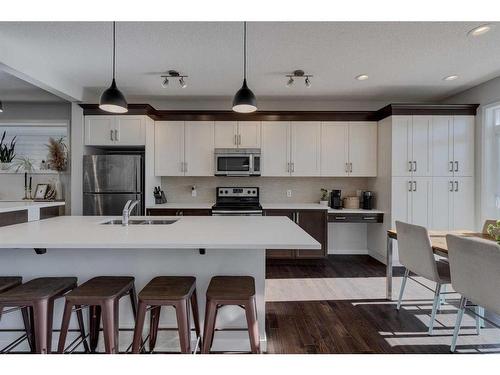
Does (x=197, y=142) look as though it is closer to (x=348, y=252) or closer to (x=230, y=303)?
(x=348, y=252)

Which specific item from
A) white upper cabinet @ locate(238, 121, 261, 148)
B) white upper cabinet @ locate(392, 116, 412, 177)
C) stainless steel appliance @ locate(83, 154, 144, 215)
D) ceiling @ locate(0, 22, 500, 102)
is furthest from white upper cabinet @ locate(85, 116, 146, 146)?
white upper cabinet @ locate(392, 116, 412, 177)

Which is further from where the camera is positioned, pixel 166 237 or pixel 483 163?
pixel 483 163

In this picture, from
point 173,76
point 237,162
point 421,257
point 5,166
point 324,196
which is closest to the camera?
point 421,257

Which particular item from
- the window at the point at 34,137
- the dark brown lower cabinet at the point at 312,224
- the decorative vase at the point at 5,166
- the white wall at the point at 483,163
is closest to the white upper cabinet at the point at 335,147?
the dark brown lower cabinet at the point at 312,224

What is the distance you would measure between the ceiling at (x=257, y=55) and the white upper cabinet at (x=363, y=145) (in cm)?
54

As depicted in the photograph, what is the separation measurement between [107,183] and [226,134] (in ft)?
5.99

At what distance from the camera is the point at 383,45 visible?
2.69 m

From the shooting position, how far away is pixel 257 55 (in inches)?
115

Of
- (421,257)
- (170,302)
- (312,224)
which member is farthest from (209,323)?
(312,224)

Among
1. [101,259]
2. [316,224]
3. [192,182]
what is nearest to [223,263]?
[101,259]

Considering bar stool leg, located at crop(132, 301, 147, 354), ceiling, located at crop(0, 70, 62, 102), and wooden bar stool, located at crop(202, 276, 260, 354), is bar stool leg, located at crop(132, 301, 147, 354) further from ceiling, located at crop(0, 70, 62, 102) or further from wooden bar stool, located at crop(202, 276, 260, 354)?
ceiling, located at crop(0, 70, 62, 102)

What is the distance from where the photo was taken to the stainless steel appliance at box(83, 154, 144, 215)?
150 inches

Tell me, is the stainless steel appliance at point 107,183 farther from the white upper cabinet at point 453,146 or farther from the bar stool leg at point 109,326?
the white upper cabinet at point 453,146

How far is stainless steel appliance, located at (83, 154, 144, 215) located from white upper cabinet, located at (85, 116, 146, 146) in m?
0.27
